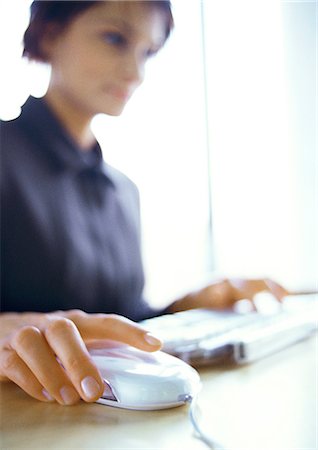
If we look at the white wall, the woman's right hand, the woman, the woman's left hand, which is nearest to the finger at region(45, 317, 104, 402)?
the woman's right hand

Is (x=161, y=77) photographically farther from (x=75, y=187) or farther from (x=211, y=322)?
(x=211, y=322)

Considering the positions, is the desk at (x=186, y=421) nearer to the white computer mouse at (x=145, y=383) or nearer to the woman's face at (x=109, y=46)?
the white computer mouse at (x=145, y=383)

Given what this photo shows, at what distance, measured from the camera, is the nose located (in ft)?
2.10

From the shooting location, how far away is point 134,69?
25.6 inches

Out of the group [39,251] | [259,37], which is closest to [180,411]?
[39,251]

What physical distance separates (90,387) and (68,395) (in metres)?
0.02

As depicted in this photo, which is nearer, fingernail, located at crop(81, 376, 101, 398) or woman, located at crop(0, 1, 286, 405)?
fingernail, located at crop(81, 376, 101, 398)

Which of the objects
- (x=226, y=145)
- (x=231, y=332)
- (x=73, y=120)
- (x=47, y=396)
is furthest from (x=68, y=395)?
A: (x=226, y=145)

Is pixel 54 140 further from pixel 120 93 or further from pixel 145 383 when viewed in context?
pixel 145 383

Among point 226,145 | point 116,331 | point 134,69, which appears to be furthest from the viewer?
point 226,145

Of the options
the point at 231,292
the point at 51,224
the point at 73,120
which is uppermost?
the point at 73,120

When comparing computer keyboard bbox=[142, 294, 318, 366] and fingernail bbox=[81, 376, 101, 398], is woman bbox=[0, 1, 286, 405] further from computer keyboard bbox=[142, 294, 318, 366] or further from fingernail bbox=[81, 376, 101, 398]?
fingernail bbox=[81, 376, 101, 398]

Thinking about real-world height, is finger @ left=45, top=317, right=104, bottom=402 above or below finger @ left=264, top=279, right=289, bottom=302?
above

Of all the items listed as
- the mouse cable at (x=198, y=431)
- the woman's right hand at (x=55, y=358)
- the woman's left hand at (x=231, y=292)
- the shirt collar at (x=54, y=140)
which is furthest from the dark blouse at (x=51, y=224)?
the mouse cable at (x=198, y=431)
